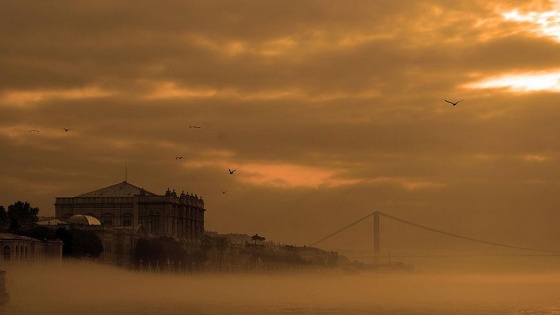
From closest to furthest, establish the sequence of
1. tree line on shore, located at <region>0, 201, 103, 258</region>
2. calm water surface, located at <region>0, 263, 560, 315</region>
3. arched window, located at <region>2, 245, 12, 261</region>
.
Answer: calm water surface, located at <region>0, 263, 560, 315</region> < arched window, located at <region>2, 245, 12, 261</region> < tree line on shore, located at <region>0, 201, 103, 258</region>

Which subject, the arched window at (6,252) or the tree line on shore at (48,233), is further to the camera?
the tree line on shore at (48,233)

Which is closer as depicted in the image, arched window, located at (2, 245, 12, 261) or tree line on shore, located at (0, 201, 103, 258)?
arched window, located at (2, 245, 12, 261)

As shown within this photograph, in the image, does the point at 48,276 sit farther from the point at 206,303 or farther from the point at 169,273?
the point at 169,273

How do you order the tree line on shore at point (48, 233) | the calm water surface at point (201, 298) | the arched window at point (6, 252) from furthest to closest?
the tree line on shore at point (48, 233)
the arched window at point (6, 252)
the calm water surface at point (201, 298)

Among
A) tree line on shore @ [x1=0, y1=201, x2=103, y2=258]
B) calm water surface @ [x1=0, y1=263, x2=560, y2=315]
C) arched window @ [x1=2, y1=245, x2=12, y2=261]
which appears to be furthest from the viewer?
tree line on shore @ [x1=0, y1=201, x2=103, y2=258]

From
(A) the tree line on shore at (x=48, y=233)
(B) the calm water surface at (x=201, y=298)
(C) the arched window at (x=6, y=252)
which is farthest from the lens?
(A) the tree line on shore at (x=48, y=233)

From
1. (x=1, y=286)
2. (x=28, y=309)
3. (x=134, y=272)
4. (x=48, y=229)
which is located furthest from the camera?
(x=134, y=272)

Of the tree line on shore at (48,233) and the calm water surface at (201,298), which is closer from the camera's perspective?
the calm water surface at (201,298)

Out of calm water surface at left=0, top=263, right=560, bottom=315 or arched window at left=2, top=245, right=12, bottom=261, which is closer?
calm water surface at left=0, top=263, right=560, bottom=315

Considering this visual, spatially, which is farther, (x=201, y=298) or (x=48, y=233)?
(x=48, y=233)

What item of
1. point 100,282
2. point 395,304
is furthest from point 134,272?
point 395,304

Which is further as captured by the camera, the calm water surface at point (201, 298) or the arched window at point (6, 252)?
the arched window at point (6, 252)
